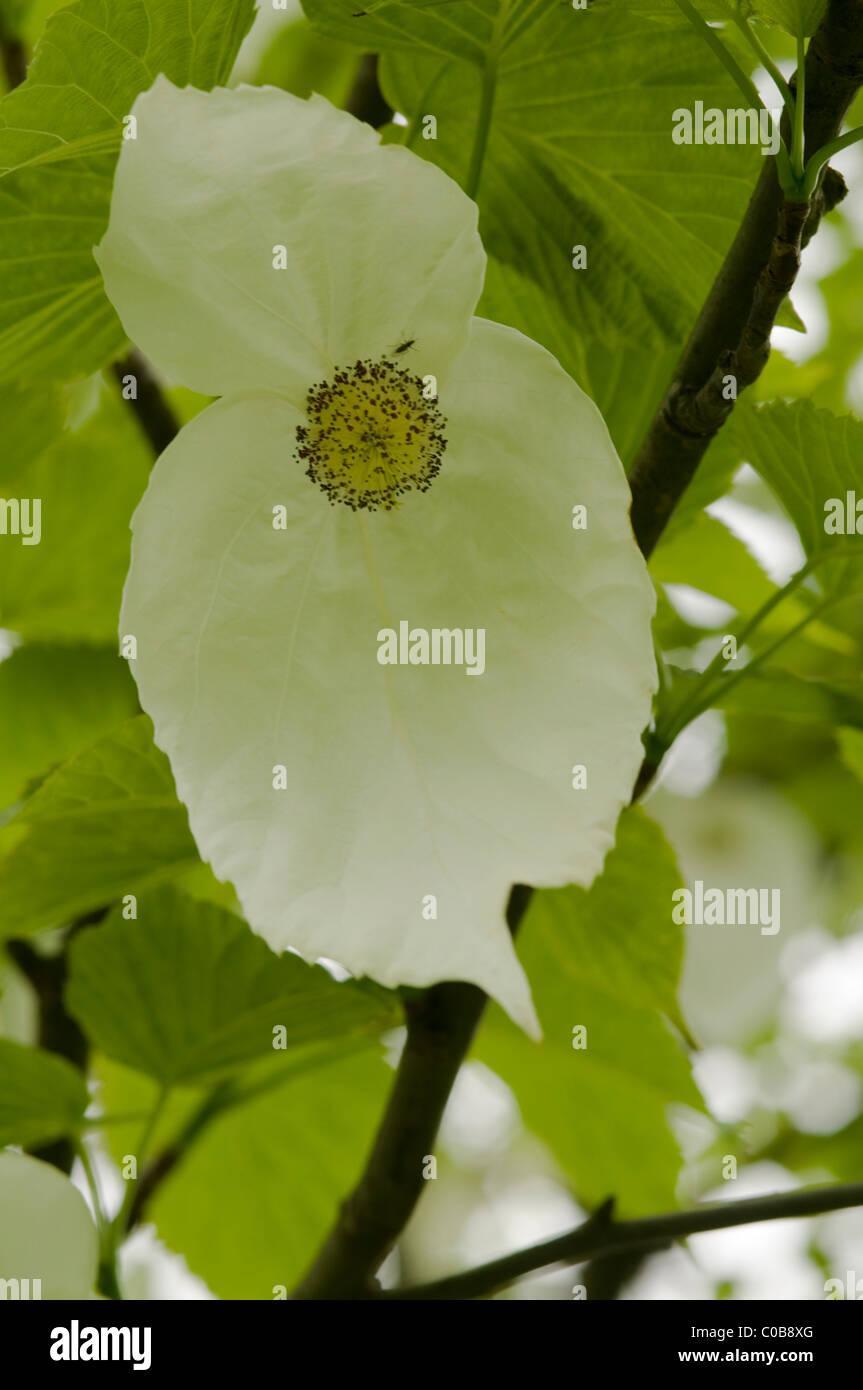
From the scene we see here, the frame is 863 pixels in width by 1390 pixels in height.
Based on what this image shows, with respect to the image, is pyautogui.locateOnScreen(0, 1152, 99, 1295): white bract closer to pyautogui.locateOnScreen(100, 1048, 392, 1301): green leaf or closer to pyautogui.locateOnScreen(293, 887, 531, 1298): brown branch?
pyautogui.locateOnScreen(293, 887, 531, 1298): brown branch

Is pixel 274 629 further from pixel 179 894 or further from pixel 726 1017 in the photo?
pixel 726 1017

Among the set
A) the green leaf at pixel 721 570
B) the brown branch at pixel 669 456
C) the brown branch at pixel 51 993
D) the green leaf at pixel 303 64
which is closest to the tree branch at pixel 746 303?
the brown branch at pixel 669 456

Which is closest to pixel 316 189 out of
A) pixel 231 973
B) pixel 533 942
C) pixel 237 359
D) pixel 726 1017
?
pixel 237 359

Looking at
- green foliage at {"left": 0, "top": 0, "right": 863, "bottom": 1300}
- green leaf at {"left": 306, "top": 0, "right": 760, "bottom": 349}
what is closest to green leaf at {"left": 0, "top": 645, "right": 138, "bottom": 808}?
green foliage at {"left": 0, "top": 0, "right": 863, "bottom": 1300}

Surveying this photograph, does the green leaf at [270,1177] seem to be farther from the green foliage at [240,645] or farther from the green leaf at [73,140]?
the green leaf at [73,140]

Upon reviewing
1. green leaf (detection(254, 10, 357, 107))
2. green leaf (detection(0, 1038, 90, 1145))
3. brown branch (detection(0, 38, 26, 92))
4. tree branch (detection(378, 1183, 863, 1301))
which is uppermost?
green leaf (detection(254, 10, 357, 107))
